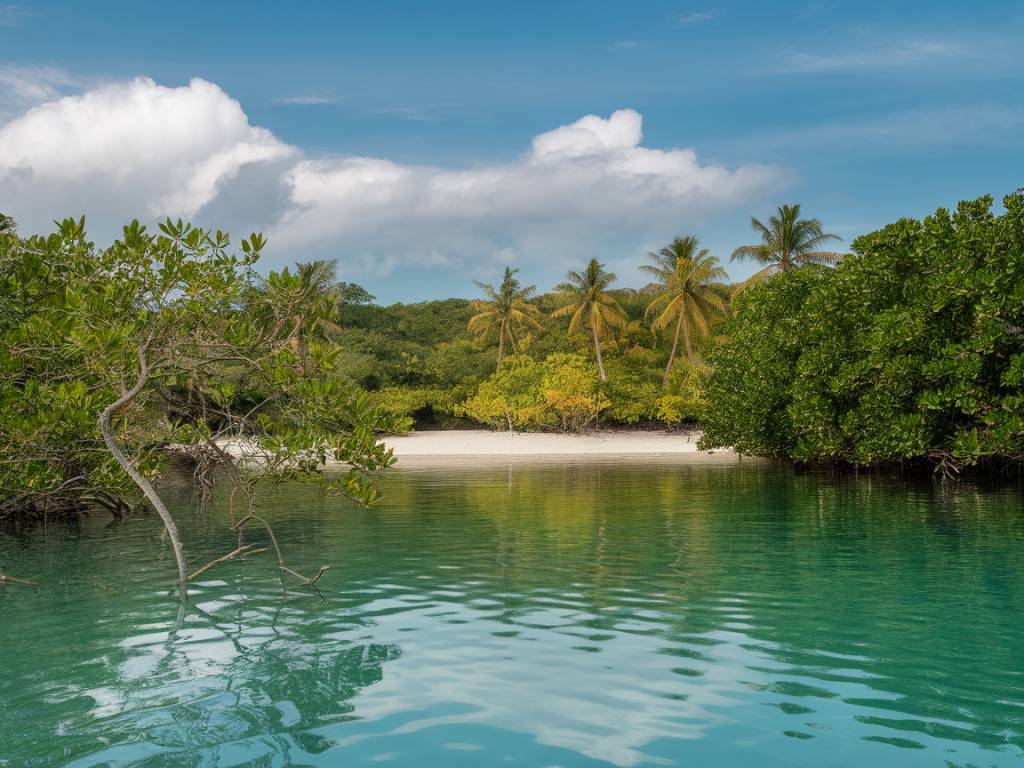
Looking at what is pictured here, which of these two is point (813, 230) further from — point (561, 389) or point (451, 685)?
point (451, 685)

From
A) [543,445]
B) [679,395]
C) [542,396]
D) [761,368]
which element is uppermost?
[761,368]

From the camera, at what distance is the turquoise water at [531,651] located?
20.0 ft

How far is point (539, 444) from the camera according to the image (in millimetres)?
57094

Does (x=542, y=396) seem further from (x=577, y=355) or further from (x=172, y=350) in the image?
(x=172, y=350)

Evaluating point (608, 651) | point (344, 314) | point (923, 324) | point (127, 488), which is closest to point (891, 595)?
point (608, 651)

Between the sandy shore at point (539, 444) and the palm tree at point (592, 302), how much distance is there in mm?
5876

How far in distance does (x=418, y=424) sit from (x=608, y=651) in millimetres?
58864

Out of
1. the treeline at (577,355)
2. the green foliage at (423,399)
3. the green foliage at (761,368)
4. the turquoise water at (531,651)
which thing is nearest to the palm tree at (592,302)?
the treeline at (577,355)

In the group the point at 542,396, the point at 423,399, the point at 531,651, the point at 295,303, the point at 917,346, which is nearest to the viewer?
the point at 531,651

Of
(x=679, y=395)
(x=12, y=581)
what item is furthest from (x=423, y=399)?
(x=12, y=581)

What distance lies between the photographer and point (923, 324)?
23172 millimetres

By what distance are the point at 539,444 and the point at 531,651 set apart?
4891 cm

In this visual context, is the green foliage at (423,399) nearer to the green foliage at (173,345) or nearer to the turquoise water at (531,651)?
the turquoise water at (531,651)

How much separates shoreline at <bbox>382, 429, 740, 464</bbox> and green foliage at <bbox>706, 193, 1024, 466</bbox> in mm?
19674
